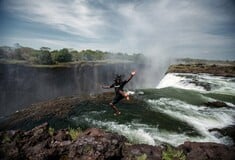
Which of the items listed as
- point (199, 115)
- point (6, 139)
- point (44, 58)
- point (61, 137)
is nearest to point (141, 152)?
point (61, 137)

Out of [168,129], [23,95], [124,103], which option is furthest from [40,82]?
[168,129]

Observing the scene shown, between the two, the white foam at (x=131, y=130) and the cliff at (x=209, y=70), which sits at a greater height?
the cliff at (x=209, y=70)

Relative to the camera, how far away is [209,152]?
8016 millimetres

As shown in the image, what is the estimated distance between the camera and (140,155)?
775 cm

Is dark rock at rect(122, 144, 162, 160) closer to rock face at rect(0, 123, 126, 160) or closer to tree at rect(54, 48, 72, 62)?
rock face at rect(0, 123, 126, 160)

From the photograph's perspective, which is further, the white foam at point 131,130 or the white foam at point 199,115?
the white foam at point 199,115

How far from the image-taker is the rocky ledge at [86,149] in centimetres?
722

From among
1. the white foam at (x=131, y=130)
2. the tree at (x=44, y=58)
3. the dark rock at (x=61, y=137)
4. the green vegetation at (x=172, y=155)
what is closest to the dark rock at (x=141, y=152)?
the green vegetation at (x=172, y=155)

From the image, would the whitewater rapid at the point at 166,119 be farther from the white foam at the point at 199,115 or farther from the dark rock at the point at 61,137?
the dark rock at the point at 61,137

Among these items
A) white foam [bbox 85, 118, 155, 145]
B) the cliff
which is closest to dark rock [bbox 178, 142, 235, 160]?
white foam [bbox 85, 118, 155, 145]

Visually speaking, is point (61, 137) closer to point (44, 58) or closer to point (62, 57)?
point (44, 58)

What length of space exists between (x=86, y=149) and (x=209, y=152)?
17.0ft

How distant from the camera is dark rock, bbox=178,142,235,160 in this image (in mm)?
7684

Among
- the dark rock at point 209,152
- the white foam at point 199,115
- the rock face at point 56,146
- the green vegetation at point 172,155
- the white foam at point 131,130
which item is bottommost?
the white foam at point 131,130
